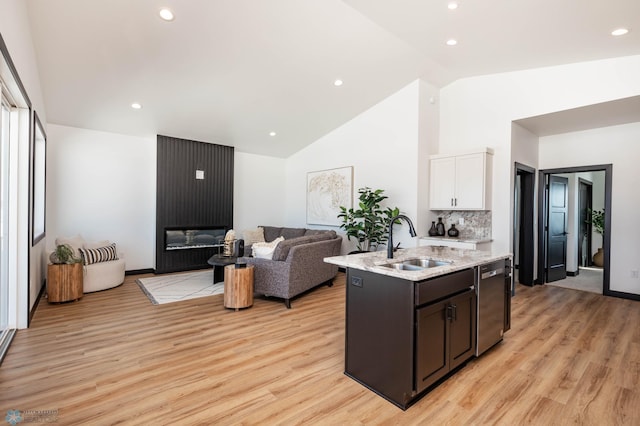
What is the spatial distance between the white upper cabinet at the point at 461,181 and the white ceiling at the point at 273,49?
53.1 inches

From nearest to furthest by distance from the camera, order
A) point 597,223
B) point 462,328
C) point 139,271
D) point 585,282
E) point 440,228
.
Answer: point 462,328 < point 440,228 < point 585,282 < point 139,271 < point 597,223

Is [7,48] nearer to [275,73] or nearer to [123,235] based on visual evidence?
[275,73]

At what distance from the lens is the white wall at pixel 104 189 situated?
5.30 metres

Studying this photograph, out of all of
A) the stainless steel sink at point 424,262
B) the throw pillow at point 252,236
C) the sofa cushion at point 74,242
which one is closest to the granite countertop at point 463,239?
the stainless steel sink at point 424,262

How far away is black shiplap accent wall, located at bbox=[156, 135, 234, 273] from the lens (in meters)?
6.11

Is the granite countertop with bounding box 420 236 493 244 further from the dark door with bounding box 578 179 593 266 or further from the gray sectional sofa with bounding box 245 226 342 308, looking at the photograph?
the dark door with bounding box 578 179 593 266

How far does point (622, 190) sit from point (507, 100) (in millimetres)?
2202

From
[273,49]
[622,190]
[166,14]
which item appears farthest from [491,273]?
[166,14]

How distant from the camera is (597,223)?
6.91 meters

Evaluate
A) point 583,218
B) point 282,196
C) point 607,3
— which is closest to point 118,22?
point 607,3

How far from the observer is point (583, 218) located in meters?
7.04

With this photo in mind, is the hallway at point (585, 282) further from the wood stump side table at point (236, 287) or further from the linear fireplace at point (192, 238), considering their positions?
the linear fireplace at point (192, 238)

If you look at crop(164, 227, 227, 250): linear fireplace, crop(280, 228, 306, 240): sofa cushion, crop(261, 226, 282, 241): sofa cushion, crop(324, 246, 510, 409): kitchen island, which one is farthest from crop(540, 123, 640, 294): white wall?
crop(164, 227, 227, 250): linear fireplace

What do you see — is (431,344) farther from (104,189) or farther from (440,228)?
(104,189)
